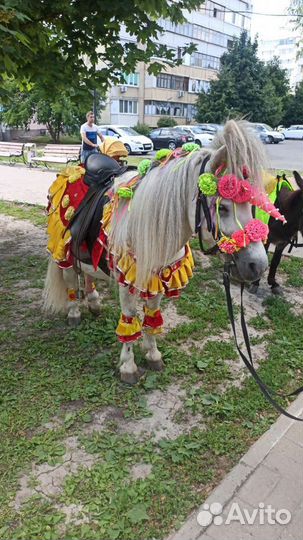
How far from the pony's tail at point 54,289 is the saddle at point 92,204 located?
19.3 inches

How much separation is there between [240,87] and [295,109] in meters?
11.1

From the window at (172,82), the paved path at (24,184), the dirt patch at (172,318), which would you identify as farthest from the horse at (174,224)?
the window at (172,82)

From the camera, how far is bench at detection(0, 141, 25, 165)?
1660 centimetres

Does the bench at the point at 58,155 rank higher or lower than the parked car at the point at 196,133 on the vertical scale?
lower

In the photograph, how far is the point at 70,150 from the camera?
49.6ft

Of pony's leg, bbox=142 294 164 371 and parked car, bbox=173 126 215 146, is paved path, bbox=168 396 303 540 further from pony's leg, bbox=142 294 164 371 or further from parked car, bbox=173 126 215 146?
parked car, bbox=173 126 215 146

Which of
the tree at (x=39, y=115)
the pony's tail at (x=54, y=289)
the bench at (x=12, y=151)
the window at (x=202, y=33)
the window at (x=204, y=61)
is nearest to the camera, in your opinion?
the pony's tail at (x=54, y=289)

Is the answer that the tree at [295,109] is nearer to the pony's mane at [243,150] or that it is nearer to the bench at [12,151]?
the bench at [12,151]

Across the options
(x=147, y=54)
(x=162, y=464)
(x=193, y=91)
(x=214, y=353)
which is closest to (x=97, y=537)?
(x=162, y=464)

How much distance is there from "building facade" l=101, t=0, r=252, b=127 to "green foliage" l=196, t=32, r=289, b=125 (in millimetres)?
3987

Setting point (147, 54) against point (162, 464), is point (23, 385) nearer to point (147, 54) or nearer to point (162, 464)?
point (162, 464)

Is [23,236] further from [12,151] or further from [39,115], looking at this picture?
[39,115]

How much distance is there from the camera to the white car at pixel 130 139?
69.7 feet

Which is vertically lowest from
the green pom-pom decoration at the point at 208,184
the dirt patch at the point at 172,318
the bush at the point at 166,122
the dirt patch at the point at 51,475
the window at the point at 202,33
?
the dirt patch at the point at 51,475
